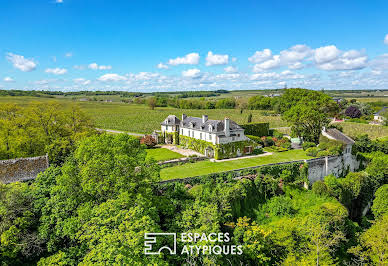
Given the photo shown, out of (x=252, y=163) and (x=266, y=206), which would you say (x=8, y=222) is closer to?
(x=266, y=206)

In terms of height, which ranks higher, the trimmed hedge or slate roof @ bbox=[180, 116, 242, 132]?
slate roof @ bbox=[180, 116, 242, 132]

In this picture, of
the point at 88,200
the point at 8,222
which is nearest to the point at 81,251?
the point at 88,200

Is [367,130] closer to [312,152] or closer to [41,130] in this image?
[312,152]

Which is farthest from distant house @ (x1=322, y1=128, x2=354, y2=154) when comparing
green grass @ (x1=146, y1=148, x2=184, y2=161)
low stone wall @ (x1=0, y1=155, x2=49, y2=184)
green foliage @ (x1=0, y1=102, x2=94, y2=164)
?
low stone wall @ (x1=0, y1=155, x2=49, y2=184)

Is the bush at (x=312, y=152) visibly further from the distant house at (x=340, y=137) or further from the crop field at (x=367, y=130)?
the crop field at (x=367, y=130)

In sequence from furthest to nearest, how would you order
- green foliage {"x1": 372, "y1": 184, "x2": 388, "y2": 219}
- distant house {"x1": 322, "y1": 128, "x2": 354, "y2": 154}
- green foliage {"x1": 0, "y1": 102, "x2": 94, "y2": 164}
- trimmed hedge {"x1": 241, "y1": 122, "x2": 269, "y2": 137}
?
trimmed hedge {"x1": 241, "y1": 122, "x2": 269, "y2": 137}, distant house {"x1": 322, "y1": 128, "x2": 354, "y2": 154}, green foliage {"x1": 0, "y1": 102, "x2": 94, "y2": 164}, green foliage {"x1": 372, "y1": 184, "x2": 388, "y2": 219}

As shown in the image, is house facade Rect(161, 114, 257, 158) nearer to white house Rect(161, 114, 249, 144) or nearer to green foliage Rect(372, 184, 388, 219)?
white house Rect(161, 114, 249, 144)

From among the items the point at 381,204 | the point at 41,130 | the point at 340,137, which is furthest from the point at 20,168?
the point at 340,137
